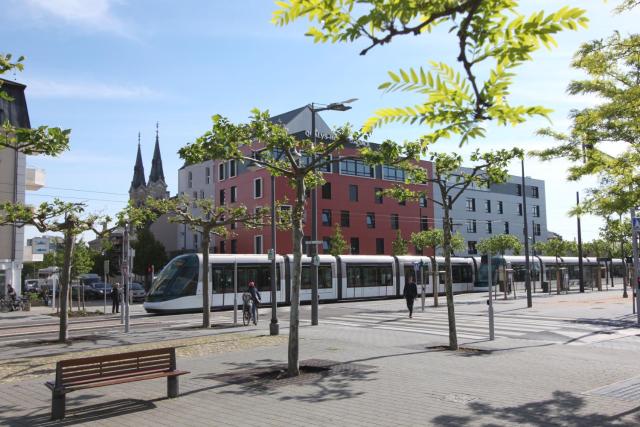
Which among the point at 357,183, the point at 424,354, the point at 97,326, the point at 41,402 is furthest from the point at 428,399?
the point at 357,183

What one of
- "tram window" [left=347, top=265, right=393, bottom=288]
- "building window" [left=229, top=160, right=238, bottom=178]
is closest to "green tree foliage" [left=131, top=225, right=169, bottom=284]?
"building window" [left=229, top=160, right=238, bottom=178]

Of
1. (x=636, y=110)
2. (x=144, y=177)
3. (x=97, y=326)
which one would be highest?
(x=144, y=177)

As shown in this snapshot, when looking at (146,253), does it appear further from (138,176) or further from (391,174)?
(138,176)

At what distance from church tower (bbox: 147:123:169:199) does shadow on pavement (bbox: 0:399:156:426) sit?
295 ft

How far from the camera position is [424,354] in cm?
1198

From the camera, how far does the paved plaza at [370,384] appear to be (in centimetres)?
680

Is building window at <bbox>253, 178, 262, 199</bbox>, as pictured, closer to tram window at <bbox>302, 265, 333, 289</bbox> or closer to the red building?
the red building

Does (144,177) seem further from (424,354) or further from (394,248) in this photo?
(424,354)

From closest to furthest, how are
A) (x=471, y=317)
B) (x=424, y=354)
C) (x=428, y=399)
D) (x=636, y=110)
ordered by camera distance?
1. (x=428, y=399)
2. (x=636, y=110)
3. (x=424, y=354)
4. (x=471, y=317)

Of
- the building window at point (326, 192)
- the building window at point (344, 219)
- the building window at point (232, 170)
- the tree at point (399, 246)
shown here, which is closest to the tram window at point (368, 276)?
the tree at point (399, 246)

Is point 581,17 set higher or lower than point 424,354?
higher

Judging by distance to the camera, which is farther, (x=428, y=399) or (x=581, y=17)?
(x=428, y=399)

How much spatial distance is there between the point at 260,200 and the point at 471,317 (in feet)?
105

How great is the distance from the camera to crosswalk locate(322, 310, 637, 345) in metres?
15.7
